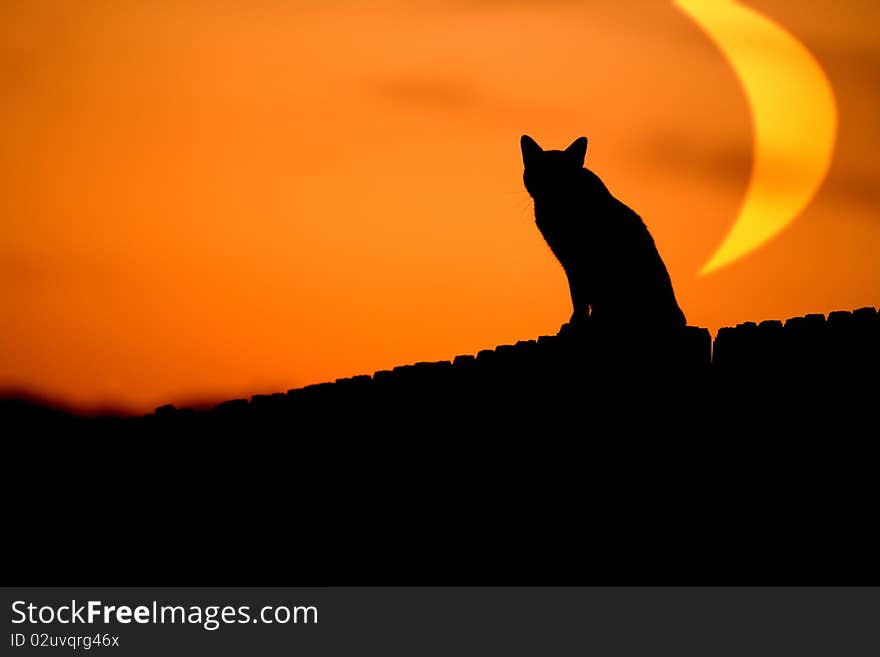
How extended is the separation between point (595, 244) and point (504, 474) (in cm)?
337

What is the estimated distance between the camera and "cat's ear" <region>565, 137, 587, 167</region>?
9.85m

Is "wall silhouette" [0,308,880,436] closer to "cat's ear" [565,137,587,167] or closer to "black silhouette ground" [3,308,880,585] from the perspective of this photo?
"black silhouette ground" [3,308,880,585]

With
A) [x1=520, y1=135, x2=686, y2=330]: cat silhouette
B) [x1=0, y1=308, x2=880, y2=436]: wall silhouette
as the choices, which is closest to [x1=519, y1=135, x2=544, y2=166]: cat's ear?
[x1=520, y1=135, x2=686, y2=330]: cat silhouette

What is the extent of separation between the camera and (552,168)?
9.77m

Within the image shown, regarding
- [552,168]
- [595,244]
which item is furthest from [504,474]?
[552,168]

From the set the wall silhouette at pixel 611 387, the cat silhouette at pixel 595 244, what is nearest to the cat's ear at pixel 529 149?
the cat silhouette at pixel 595 244

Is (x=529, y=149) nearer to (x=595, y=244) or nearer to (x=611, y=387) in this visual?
(x=595, y=244)

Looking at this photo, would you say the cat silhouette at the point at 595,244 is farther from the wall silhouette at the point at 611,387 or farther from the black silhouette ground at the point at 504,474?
the black silhouette ground at the point at 504,474

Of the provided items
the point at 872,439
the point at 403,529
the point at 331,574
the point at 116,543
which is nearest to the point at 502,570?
the point at 403,529

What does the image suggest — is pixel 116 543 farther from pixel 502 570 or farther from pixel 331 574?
pixel 502 570

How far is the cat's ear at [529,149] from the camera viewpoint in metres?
10.0

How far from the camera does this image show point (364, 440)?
6566 millimetres

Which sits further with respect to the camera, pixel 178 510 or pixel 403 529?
pixel 178 510

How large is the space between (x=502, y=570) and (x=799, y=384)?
64.1 inches
